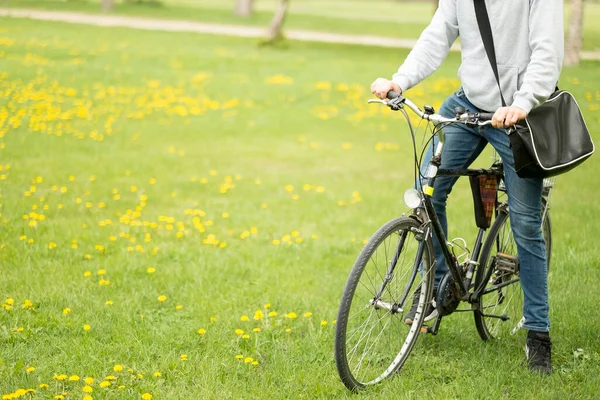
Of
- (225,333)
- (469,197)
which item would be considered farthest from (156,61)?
(225,333)

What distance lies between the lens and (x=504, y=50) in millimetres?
3719

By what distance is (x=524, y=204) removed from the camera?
385cm

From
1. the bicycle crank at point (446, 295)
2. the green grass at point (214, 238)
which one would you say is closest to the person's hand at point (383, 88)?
the bicycle crank at point (446, 295)

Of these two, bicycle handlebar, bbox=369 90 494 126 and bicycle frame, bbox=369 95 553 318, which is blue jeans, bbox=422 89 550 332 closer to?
bicycle frame, bbox=369 95 553 318

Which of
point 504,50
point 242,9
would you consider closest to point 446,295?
point 504,50

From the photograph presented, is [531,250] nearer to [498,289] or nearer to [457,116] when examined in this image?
[498,289]

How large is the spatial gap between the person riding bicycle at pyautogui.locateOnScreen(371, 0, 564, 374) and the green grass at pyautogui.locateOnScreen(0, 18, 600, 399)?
44 centimetres

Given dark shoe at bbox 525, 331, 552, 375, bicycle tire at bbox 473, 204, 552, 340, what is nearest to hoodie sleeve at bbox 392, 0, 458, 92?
bicycle tire at bbox 473, 204, 552, 340

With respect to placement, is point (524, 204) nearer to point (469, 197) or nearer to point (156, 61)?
point (469, 197)

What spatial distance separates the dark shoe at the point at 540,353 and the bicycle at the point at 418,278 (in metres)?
0.36

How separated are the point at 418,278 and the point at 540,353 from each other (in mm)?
766

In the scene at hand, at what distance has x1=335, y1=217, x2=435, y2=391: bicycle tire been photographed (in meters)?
3.54

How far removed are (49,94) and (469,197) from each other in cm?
760

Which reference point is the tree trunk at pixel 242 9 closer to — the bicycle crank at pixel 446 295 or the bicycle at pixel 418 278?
the bicycle at pixel 418 278
